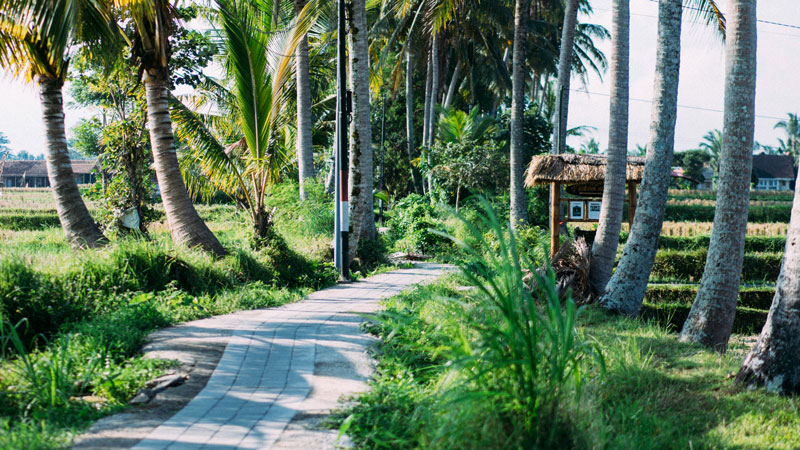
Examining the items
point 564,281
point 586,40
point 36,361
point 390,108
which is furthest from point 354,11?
point 586,40

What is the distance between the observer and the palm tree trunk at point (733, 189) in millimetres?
7520

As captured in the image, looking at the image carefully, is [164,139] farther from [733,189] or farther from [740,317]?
[740,317]

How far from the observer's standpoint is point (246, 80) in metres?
12.0

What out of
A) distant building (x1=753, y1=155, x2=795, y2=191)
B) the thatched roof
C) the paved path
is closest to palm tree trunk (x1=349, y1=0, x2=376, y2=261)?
the thatched roof

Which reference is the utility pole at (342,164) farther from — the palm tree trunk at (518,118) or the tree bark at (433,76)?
the tree bark at (433,76)

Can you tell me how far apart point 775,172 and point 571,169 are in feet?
249

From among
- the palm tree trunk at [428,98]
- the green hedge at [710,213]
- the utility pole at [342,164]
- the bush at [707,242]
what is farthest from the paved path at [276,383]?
the green hedge at [710,213]

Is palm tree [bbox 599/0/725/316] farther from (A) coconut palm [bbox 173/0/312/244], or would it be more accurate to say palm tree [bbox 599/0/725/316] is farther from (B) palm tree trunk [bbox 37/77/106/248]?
(B) palm tree trunk [bbox 37/77/106/248]

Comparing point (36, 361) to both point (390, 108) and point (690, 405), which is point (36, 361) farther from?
point (390, 108)

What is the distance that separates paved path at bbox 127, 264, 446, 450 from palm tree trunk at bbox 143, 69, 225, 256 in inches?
104

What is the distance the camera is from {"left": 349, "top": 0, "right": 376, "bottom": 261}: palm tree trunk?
13227 millimetres

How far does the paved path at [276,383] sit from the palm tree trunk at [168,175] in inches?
104

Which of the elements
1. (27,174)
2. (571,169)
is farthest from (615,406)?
(27,174)

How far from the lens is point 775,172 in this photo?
3034 inches
